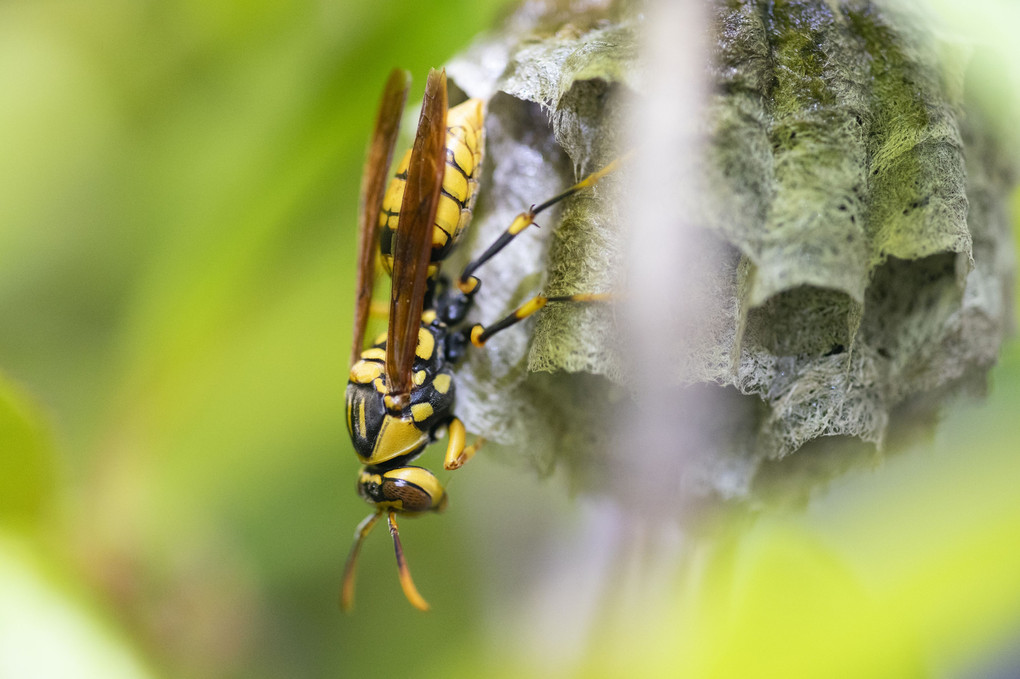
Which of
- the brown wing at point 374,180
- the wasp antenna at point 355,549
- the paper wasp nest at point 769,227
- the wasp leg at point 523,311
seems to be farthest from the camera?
the wasp antenna at point 355,549

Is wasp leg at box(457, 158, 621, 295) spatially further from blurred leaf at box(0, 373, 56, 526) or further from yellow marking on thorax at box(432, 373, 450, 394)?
blurred leaf at box(0, 373, 56, 526)

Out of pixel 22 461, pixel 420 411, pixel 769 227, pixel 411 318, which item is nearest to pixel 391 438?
pixel 420 411

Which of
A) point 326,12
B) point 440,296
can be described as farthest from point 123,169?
point 440,296

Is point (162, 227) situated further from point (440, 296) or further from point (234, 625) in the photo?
point (234, 625)

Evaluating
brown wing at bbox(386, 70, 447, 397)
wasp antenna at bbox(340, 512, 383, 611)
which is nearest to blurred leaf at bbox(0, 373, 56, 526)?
wasp antenna at bbox(340, 512, 383, 611)

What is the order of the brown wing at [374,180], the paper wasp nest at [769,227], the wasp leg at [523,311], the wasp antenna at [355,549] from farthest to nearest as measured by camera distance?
the wasp antenna at [355,549], the brown wing at [374,180], the wasp leg at [523,311], the paper wasp nest at [769,227]

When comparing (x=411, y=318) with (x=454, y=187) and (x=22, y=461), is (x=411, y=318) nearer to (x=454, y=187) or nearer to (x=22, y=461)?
(x=454, y=187)

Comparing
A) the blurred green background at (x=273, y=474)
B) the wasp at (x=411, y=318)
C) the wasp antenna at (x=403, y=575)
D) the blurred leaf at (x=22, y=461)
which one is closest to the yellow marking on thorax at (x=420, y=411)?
the wasp at (x=411, y=318)

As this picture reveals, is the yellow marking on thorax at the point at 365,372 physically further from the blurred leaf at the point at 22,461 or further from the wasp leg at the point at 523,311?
the blurred leaf at the point at 22,461
